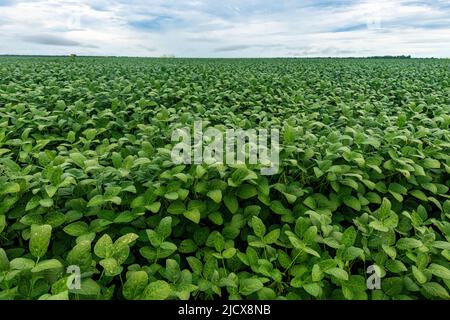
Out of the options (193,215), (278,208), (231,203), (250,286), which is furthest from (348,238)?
(193,215)

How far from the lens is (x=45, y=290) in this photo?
4.86ft

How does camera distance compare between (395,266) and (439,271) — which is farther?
(395,266)

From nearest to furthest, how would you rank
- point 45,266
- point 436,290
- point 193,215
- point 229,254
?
point 45,266 < point 436,290 < point 229,254 < point 193,215

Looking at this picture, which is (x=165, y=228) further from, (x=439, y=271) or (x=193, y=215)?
(x=439, y=271)

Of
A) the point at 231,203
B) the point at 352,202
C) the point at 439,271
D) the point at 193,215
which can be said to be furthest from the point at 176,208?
the point at 439,271

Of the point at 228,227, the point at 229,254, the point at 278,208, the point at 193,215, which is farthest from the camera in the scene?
the point at 278,208

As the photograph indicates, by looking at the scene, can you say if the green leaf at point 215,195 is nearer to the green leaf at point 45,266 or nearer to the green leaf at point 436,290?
the green leaf at point 45,266

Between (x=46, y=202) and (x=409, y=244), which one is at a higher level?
(x=46, y=202)

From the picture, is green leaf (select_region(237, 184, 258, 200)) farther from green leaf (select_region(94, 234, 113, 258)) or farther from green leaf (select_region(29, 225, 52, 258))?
green leaf (select_region(29, 225, 52, 258))

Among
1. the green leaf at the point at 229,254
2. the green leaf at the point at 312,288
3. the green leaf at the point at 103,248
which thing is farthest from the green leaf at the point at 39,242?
the green leaf at the point at 312,288

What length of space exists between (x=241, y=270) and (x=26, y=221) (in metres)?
1.19

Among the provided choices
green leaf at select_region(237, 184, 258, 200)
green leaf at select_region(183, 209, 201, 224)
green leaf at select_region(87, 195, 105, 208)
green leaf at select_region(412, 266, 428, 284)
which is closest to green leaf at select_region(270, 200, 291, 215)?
green leaf at select_region(237, 184, 258, 200)
